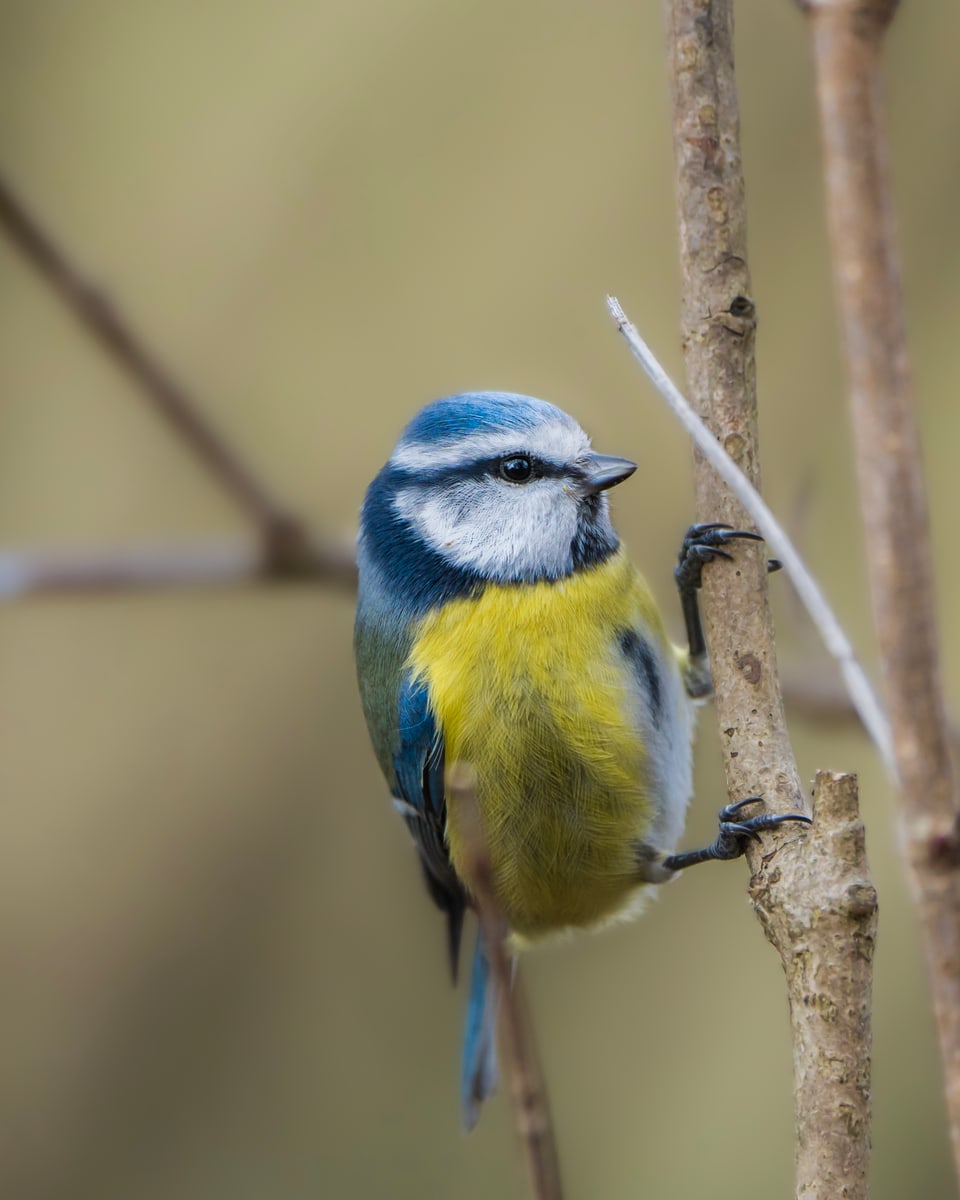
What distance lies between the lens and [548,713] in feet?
8.34

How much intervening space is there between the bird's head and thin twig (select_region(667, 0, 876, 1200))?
871mm

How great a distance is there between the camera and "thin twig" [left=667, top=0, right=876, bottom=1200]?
4.76ft

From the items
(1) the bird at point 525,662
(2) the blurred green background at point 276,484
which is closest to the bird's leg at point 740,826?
(1) the bird at point 525,662

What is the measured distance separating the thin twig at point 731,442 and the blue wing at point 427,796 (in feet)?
3.17

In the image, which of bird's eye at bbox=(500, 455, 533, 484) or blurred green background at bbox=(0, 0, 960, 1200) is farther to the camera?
blurred green background at bbox=(0, 0, 960, 1200)

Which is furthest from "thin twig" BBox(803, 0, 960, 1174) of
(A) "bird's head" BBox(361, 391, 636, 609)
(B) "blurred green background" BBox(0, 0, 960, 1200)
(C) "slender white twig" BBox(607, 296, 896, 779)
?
(B) "blurred green background" BBox(0, 0, 960, 1200)

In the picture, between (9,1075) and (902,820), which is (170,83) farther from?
(902,820)

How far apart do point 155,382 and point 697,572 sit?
110 centimetres

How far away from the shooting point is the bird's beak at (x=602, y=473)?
2715mm

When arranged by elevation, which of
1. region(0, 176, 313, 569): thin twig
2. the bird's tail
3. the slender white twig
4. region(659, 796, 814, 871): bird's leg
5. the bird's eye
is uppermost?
region(0, 176, 313, 569): thin twig

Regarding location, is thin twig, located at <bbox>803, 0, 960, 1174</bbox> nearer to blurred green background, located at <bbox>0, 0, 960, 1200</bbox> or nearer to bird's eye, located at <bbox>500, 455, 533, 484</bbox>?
bird's eye, located at <bbox>500, 455, 533, 484</bbox>

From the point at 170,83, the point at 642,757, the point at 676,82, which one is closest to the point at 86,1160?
the point at 642,757

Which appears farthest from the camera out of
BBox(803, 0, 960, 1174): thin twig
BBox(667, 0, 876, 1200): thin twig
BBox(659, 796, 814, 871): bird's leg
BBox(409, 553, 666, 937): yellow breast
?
BBox(409, 553, 666, 937): yellow breast

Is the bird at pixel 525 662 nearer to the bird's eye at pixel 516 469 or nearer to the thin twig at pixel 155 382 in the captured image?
the bird's eye at pixel 516 469
